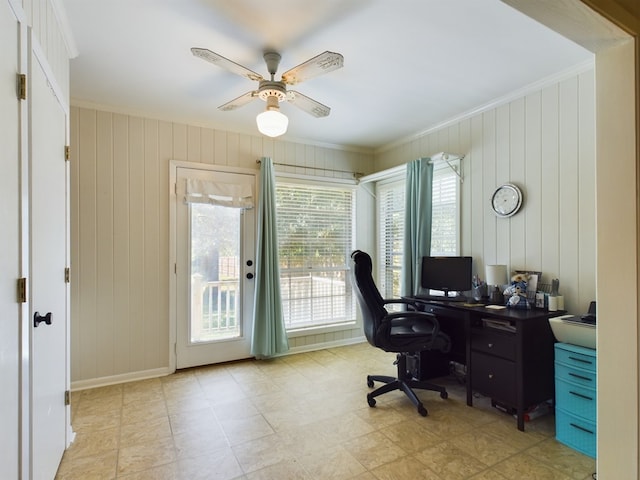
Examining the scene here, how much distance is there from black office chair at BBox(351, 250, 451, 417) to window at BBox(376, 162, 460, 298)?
1.06 metres

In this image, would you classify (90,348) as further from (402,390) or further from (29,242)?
(402,390)

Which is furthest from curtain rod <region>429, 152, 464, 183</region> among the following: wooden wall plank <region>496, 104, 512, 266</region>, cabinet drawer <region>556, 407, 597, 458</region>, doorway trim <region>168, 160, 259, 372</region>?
doorway trim <region>168, 160, 259, 372</region>

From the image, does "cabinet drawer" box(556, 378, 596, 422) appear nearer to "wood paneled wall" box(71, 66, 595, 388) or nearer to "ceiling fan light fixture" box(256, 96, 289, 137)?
"wood paneled wall" box(71, 66, 595, 388)

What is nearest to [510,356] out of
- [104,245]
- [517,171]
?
[517,171]

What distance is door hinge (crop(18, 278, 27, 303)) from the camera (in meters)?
1.33

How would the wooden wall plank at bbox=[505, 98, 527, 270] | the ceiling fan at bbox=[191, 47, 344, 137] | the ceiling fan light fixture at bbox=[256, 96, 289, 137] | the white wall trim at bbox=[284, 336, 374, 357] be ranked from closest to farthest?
the ceiling fan at bbox=[191, 47, 344, 137] < the ceiling fan light fixture at bbox=[256, 96, 289, 137] < the wooden wall plank at bbox=[505, 98, 527, 270] < the white wall trim at bbox=[284, 336, 374, 357]

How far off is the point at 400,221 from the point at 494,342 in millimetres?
1982

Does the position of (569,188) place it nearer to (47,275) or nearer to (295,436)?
(295,436)

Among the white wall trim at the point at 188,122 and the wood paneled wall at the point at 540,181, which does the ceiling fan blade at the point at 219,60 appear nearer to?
the white wall trim at the point at 188,122

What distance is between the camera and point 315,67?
204 cm

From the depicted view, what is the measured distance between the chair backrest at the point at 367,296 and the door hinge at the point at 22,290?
1.95 meters

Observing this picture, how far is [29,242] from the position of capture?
1447 millimetres

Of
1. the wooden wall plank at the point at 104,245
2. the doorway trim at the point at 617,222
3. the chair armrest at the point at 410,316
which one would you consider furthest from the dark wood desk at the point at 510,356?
the wooden wall plank at the point at 104,245

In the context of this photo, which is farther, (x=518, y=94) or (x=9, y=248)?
(x=518, y=94)
